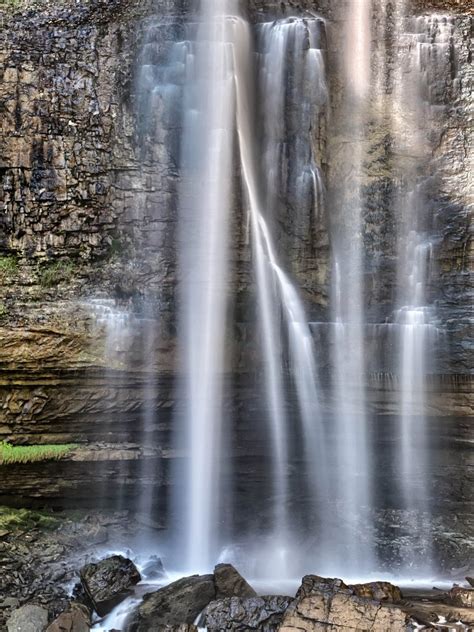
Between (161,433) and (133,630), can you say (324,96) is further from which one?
(133,630)

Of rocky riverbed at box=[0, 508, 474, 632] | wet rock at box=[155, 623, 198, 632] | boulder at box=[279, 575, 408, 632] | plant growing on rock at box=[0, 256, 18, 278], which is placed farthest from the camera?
plant growing on rock at box=[0, 256, 18, 278]

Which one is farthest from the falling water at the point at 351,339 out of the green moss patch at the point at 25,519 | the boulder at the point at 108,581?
the green moss patch at the point at 25,519

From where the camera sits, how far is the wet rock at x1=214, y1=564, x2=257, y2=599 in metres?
11.1

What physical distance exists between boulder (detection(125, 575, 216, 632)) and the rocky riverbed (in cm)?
2

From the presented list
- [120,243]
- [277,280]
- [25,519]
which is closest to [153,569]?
[25,519]

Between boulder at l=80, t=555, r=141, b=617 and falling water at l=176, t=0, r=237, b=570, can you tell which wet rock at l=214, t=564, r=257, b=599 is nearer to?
boulder at l=80, t=555, r=141, b=617

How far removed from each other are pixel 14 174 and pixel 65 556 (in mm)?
8521

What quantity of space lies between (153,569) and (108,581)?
136 centimetres

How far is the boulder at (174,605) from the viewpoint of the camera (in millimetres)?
10523

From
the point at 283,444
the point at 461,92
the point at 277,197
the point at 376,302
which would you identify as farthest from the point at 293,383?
the point at 461,92

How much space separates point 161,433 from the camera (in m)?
14.2

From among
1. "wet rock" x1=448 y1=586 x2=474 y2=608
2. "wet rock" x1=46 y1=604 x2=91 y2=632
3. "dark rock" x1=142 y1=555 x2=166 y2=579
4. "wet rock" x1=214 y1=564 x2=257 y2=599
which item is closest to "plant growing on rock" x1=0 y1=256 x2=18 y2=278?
"dark rock" x1=142 y1=555 x2=166 y2=579

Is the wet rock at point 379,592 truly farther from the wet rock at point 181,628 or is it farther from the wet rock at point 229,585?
the wet rock at point 181,628

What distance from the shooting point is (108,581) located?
11648mm
